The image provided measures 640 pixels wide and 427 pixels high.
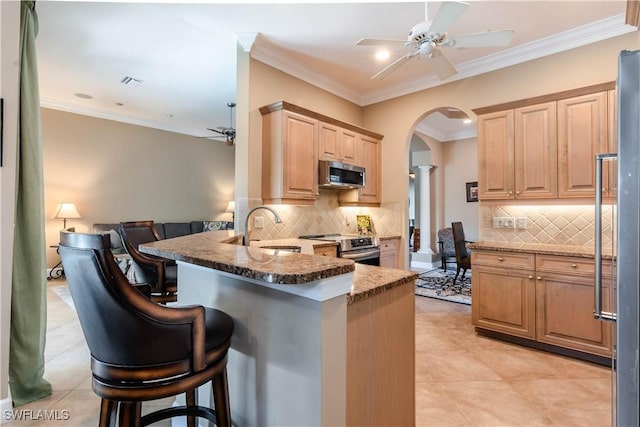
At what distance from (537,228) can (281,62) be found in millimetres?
3415

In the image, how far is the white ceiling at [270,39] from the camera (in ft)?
9.24

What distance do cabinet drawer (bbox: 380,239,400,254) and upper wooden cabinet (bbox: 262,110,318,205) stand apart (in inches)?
49.8

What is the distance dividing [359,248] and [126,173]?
503cm

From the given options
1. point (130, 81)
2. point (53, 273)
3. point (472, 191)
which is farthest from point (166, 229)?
point (472, 191)

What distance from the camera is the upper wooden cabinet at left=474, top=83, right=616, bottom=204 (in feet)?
9.05

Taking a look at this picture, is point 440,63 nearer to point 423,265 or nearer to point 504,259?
point 504,259

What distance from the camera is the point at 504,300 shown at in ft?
Answer: 9.73

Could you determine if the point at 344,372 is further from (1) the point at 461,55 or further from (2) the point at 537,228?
(1) the point at 461,55

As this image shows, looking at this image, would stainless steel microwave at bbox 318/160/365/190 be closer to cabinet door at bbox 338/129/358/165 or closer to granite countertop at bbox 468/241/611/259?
cabinet door at bbox 338/129/358/165

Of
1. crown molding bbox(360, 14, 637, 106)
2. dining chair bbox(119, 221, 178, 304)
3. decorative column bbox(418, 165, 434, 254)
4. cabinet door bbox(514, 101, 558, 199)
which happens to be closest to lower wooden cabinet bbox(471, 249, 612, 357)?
cabinet door bbox(514, 101, 558, 199)

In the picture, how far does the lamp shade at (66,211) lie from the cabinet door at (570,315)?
658cm

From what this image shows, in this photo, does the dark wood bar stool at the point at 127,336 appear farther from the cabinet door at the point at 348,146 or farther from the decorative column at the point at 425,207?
the decorative column at the point at 425,207

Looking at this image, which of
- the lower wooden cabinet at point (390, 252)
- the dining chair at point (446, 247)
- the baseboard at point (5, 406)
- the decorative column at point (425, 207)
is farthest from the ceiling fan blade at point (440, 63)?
the decorative column at point (425, 207)

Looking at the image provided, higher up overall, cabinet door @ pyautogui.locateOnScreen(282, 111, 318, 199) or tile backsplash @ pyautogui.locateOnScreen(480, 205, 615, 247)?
cabinet door @ pyautogui.locateOnScreen(282, 111, 318, 199)
